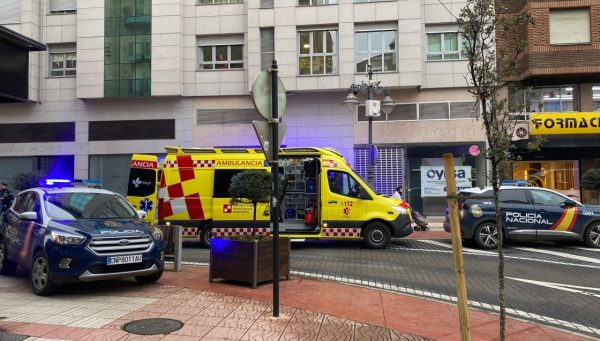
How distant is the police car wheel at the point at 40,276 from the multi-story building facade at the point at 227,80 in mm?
16510

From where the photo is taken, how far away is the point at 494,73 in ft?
14.1

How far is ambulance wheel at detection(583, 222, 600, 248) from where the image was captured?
516 inches

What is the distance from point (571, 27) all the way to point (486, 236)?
13117 mm

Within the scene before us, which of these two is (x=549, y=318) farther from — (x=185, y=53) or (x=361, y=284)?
(x=185, y=53)

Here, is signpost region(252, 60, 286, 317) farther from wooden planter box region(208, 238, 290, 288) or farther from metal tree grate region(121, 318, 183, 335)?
wooden planter box region(208, 238, 290, 288)

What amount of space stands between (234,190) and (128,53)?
1797cm

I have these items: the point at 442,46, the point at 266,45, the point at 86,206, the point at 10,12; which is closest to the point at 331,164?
the point at 86,206

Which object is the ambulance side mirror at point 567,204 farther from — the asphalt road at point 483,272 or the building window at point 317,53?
the building window at point 317,53

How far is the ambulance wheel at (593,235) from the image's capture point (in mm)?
13094

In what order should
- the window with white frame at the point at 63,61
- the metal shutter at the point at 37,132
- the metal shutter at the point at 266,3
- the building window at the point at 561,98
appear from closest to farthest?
the building window at the point at 561,98 < the metal shutter at the point at 266,3 < the metal shutter at the point at 37,132 < the window with white frame at the point at 63,61

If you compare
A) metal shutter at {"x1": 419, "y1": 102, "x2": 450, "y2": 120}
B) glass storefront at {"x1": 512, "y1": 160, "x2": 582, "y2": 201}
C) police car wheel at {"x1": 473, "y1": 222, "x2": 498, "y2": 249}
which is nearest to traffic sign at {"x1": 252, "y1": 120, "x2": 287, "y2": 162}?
police car wheel at {"x1": 473, "y1": 222, "x2": 498, "y2": 249}

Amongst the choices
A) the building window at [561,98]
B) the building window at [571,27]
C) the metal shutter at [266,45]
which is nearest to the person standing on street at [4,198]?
the metal shutter at [266,45]

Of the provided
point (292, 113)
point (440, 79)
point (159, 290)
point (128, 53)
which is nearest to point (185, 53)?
point (128, 53)

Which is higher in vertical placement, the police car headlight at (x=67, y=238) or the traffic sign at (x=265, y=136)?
the traffic sign at (x=265, y=136)
